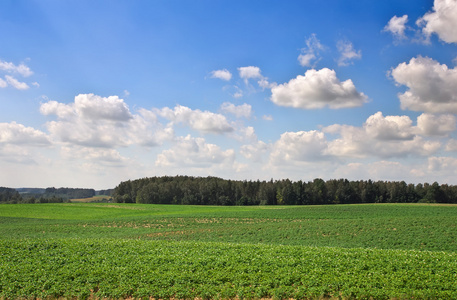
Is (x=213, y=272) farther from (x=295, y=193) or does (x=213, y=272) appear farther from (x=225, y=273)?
(x=295, y=193)

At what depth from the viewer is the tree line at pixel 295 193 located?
11469 cm

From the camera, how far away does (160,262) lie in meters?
16.4

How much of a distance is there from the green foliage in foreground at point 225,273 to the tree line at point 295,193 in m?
97.5

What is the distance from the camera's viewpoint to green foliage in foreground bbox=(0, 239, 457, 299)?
506 inches

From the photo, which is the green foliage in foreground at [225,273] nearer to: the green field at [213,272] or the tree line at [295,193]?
the green field at [213,272]

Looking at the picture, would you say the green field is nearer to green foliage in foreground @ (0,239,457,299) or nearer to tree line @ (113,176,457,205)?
green foliage in foreground @ (0,239,457,299)

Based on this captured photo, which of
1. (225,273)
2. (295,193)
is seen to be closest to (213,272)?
(225,273)

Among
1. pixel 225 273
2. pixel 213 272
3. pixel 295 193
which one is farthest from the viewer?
pixel 295 193

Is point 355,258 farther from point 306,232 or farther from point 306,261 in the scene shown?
point 306,232

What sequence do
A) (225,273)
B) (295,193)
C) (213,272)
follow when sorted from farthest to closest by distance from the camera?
(295,193), (213,272), (225,273)

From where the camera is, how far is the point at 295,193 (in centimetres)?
11500

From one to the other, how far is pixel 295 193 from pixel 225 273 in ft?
342

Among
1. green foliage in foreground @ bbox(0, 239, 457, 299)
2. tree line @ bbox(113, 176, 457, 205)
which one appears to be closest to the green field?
green foliage in foreground @ bbox(0, 239, 457, 299)

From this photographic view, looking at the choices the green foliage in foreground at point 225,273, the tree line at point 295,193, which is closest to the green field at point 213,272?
the green foliage in foreground at point 225,273
